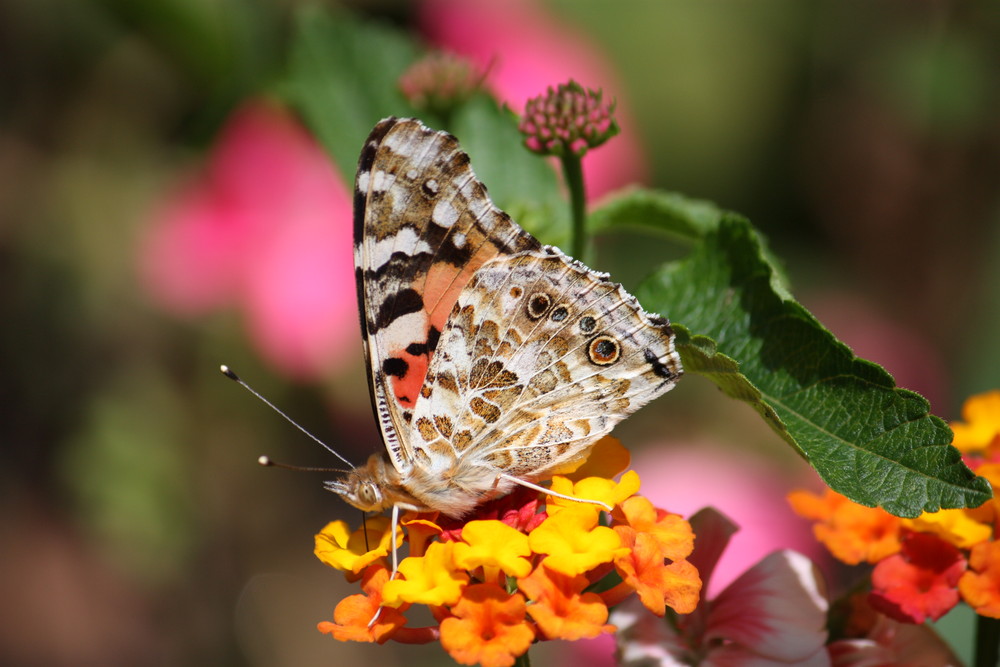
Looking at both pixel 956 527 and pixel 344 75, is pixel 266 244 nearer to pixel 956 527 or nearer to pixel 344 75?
pixel 344 75

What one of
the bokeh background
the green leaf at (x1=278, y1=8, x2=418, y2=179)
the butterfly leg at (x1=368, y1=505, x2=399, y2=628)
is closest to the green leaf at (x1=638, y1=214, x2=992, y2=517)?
the butterfly leg at (x1=368, y1=505, x2=399, y2=628)

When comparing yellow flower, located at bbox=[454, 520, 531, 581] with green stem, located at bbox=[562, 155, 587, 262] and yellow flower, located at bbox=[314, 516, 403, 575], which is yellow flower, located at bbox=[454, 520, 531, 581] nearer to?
yellow flower, located at bbox=[314, 516, 403, 575]

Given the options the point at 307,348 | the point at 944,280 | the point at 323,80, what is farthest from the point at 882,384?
the point at 944,280

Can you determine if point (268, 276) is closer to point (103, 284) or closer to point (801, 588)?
point (103, 284)

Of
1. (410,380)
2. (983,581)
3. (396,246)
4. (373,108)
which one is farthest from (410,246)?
(983,581)

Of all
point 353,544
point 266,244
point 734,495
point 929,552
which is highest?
point 929,552
